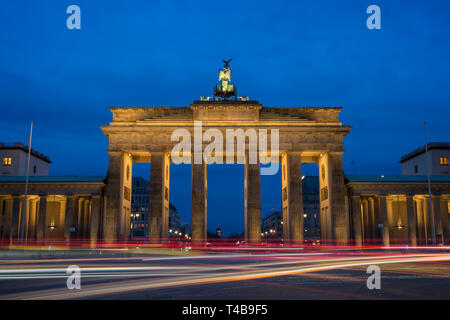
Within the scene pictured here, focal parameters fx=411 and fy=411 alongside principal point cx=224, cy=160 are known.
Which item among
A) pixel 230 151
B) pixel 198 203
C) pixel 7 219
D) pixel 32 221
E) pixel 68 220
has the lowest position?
pixel 32 221

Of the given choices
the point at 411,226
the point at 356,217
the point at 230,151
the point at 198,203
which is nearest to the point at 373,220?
the point at 411,226

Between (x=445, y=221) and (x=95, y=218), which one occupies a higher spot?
(x=95, y=218)

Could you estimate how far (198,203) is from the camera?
58062 millimetres

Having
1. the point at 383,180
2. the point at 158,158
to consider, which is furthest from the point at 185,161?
the point at 383,180

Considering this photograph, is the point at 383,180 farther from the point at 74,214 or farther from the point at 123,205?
the point at 74,214

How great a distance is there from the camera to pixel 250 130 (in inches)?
2331

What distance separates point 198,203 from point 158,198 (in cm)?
579

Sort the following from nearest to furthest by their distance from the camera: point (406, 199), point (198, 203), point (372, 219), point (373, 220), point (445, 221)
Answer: point (198, 203) < point (406, 199) < point (445, 221) < point (373, 220) < point (372, 219)

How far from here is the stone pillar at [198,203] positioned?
5753 cm

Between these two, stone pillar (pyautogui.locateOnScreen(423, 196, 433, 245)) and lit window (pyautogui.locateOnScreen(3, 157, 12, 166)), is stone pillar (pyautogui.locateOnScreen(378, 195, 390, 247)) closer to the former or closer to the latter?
stone pillar (pyautogui.locateOnScreen(423, 196, 433, 245))

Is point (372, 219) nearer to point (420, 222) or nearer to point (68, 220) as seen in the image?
point (420, 222)

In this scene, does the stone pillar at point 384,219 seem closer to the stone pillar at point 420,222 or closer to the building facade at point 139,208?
the stone pillar at point 420,222

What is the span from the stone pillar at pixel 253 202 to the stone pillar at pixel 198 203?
6.19 metres

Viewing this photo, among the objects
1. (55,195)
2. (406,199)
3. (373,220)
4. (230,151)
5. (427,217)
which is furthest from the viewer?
(373,220)
